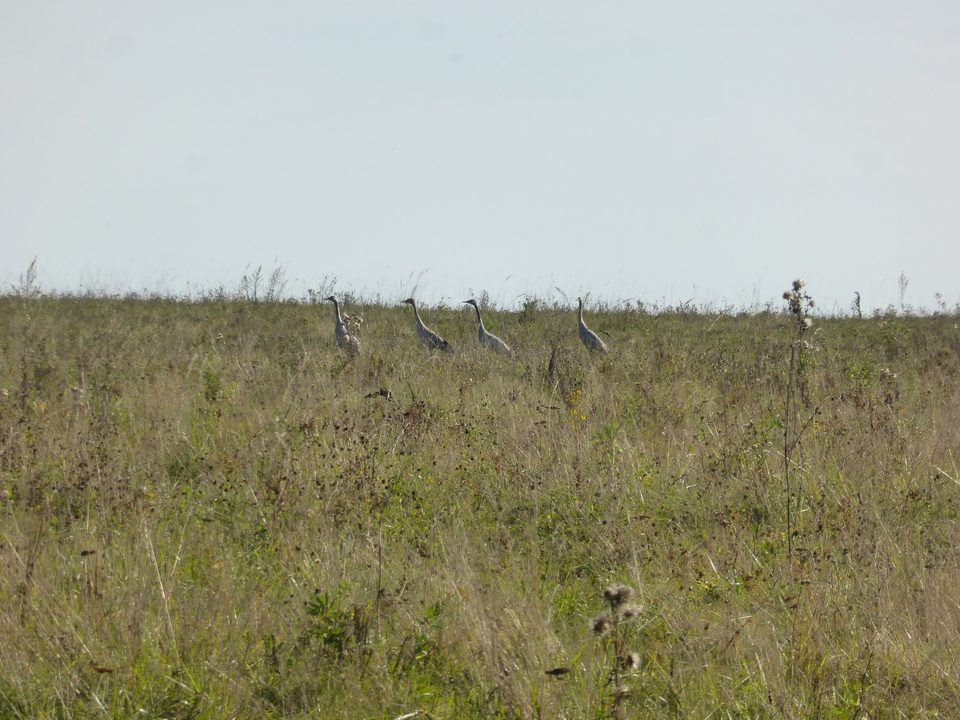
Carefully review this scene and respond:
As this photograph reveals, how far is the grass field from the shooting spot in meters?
3.68

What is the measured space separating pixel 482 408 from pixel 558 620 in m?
3.50

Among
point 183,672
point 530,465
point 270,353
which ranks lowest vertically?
point 183,672

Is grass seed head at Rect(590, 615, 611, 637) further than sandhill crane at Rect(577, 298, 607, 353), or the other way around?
sandhill crane at Rect(577, 298, 607, 353)

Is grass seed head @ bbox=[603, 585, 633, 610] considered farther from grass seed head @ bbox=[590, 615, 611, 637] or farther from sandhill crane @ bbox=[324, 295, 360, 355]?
sandhill crane @ bbox=[324, 295, 360, 355]

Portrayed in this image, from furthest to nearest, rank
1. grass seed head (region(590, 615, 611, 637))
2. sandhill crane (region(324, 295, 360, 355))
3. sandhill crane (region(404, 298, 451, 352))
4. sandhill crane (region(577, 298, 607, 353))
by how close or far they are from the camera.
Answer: sandhill crane (region(404, 298, 451, 352))
sandhill crane (region(577, 298, 607, 353))
sandhill crane (region(324, 295, 360, 355))
grass seed head (region(590, 615, 611, 637))

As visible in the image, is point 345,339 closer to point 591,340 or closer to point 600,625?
point 591,340

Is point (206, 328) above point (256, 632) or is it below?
above

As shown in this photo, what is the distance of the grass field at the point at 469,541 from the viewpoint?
368 cm

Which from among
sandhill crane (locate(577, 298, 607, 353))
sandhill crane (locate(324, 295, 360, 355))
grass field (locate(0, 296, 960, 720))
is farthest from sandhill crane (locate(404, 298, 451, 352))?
grass field (locate(0, 296, 960, 720))

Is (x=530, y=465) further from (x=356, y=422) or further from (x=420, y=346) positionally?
(x=420, y=346)

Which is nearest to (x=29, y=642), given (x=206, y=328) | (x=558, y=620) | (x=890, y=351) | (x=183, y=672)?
(x=183, y=672)

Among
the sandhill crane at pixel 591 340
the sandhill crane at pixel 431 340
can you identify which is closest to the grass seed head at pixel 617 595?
the sandhill crane at pixel 591 340

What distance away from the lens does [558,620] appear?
4508 mm

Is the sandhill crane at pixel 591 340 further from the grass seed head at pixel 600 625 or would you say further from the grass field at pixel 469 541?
the grass seed head at pixel 600 625
